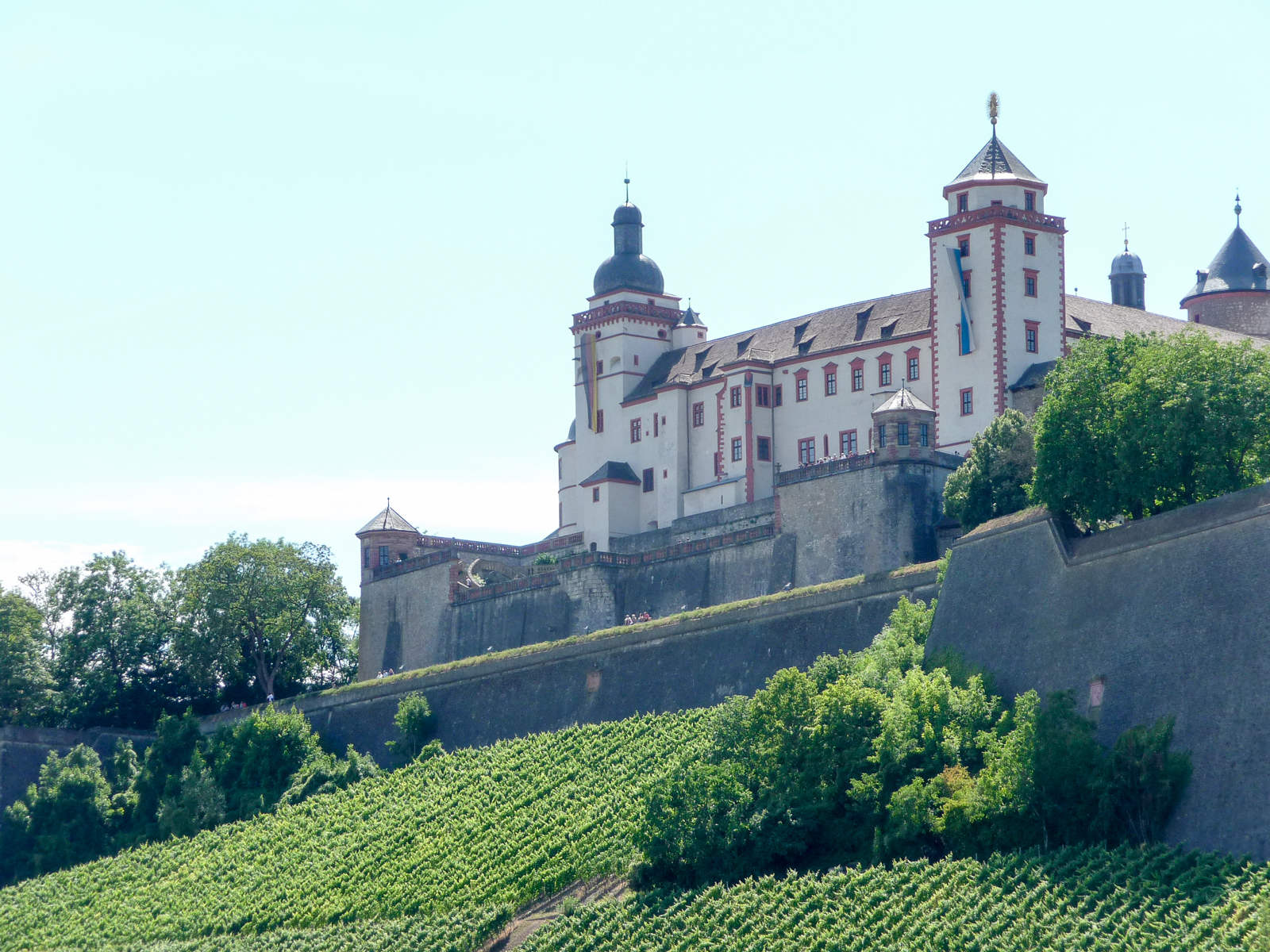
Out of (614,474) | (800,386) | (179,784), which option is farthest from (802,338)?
(179,784)

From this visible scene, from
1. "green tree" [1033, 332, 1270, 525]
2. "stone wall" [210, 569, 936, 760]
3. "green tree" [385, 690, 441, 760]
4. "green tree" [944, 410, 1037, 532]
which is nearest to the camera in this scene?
"green tree" [1033, 332, 1270, 525]

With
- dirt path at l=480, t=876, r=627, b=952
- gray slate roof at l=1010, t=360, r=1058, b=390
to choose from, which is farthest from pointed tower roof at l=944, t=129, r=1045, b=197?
dirt path at l=480, t=876, r=627, b=952

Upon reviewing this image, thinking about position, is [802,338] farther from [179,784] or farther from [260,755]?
[179,784]

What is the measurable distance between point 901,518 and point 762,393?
1415 centimetres

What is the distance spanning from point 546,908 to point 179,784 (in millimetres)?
21244

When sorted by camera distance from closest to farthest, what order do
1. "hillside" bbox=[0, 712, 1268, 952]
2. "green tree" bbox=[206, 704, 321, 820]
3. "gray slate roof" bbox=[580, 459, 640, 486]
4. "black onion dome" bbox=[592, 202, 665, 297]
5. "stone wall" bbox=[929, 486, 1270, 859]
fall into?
"hillside" bbox=[0, 712, 1268, 952] < "stone wall" bbox=[929, 486, 1270, 859] < "green tree" bbox=[206, 704, 321, 820] < "gray slate roof" bbox=[580, 459, 640, 486] < "black onion dome" bbox=[592, 202, 665, 297]

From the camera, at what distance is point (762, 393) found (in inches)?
3007

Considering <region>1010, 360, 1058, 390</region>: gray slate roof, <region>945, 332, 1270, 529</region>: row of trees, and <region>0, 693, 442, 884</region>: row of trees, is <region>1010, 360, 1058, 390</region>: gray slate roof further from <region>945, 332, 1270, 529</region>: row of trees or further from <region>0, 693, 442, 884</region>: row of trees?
<region>0, 693, 442, 884</region>: row of trees

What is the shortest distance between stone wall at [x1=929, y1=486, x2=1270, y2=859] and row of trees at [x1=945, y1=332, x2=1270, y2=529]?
1.24 meters

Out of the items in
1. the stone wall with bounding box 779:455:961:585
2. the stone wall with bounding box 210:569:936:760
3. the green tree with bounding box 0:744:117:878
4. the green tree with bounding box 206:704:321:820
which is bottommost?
the green tree with bounding box 0:744:117:878

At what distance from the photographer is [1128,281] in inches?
3543

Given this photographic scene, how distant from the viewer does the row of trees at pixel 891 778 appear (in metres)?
41.2

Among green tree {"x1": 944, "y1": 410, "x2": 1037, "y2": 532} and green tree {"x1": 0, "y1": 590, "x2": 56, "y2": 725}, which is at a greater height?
green tree {"x1": 944, "y1": 410, "x2": 1037, "y2": 532}

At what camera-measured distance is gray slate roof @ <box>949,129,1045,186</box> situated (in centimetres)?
6925
